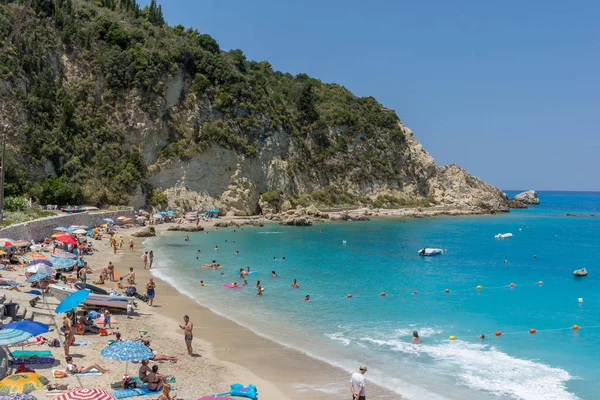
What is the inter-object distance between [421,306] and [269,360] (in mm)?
11277

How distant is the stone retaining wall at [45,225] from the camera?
96.1 ft

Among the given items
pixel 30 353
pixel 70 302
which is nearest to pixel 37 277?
pixel 70 302

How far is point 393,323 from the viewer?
20625mm

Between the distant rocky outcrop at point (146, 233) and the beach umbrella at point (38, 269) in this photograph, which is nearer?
the beach umbrella at point (38, 269)

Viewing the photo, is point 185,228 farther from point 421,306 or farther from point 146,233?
point 421,306

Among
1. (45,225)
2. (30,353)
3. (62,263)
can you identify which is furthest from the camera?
(45,225)

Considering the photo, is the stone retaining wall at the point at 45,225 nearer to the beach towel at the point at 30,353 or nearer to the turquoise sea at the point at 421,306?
the turquoise sea at the point at 421,306

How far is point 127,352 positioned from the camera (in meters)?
11.5

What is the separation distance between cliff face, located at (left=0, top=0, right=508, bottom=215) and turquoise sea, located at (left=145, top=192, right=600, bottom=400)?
53.4 feet

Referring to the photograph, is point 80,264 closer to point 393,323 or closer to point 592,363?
point 393,323

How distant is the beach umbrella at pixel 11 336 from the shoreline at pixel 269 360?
5876 millimetres

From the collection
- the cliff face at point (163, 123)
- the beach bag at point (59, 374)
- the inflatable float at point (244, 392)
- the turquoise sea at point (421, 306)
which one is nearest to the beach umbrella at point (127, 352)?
the beach bag at point (59, 374)

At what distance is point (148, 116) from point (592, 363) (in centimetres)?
5744

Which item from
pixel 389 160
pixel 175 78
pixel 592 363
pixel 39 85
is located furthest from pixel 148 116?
pixel 592 363
